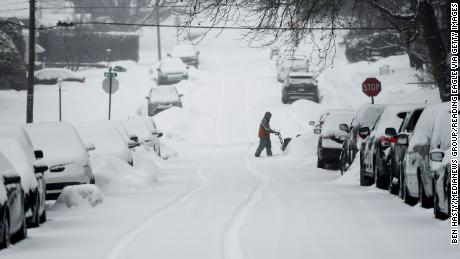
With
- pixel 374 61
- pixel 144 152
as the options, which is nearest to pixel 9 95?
pixel 374 61

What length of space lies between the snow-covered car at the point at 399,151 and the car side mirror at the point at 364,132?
232 cm

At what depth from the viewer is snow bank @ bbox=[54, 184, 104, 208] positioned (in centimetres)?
1809

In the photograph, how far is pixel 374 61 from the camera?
3014 inches

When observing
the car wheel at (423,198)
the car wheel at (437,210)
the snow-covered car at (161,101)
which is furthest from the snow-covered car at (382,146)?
the snow-covered car at (161,101)

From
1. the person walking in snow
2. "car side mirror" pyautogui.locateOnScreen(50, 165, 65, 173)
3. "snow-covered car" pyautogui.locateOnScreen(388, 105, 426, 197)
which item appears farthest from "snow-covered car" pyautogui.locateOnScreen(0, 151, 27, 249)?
the person walking in snow

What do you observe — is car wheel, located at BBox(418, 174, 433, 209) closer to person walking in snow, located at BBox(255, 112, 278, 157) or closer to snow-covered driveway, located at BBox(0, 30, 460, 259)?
snow-covered driveway, located at BBox(0, 30, 460, 259)

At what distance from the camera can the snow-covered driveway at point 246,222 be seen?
456 inches

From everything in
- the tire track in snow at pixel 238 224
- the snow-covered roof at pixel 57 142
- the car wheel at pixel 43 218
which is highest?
the snow-covered roof at pixel 57 142

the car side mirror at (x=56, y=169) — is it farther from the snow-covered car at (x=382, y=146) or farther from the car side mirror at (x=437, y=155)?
the car side mirror at (x=437, y=155)

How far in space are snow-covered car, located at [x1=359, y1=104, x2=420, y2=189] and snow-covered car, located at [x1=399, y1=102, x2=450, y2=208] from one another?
106 inches

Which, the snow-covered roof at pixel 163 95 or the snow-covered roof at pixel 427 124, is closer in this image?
the snow-covered roof at pixel 427 124

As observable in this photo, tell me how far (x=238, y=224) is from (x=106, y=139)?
1185cm

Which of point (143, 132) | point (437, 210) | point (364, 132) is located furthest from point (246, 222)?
point (143, 132)

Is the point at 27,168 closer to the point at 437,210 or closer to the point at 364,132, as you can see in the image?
the point at 437,210
